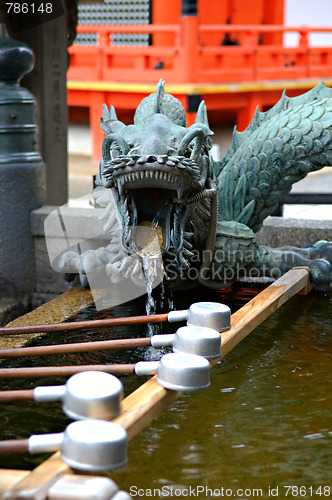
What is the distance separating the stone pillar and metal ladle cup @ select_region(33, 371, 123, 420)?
264cm

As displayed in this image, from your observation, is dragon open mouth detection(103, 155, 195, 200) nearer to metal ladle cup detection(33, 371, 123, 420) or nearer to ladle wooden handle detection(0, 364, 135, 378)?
ladle wooden handle detection(0, 364, 135, 378)

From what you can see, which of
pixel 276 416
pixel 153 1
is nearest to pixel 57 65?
pixel 276 416

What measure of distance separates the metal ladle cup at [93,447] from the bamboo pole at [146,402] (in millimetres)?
40

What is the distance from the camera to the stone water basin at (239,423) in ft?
7.54

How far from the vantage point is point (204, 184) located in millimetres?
3578

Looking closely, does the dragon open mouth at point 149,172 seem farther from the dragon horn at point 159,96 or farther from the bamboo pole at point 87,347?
the bamboo pole at point 87,347

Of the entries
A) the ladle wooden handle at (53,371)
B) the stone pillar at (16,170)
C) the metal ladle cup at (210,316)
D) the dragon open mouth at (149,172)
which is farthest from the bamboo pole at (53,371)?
the stone pillar at (16,170)

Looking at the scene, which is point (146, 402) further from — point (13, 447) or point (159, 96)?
point (159, 96)

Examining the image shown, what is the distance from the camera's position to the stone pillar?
4.53 metres

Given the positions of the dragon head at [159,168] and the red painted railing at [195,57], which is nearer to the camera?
the dragon head at [159,168]

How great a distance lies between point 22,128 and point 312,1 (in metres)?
13.3

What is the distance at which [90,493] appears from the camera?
1704mm

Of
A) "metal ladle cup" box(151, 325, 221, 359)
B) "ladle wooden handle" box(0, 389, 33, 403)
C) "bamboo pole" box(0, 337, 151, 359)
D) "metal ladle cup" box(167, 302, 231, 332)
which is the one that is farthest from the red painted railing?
"ladle wooden handle" box(0, 389, 33, 403)

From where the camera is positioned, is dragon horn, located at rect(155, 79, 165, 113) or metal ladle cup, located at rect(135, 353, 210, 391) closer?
metal ladle cup, located at rect(135, 353, 210, 391)
